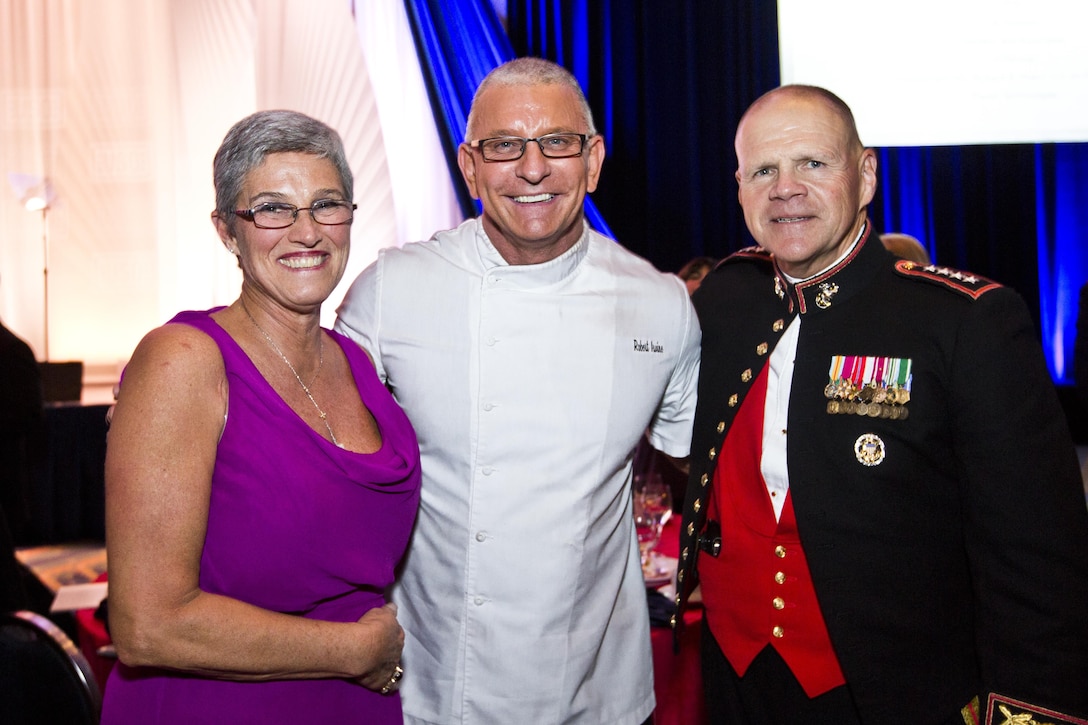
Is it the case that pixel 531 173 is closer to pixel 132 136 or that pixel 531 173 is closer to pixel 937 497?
pixel 937 497

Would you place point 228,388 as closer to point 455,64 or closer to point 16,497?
point 16,497

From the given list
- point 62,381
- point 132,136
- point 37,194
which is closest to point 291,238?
point 62,381

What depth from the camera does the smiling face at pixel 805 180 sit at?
75.2 inches

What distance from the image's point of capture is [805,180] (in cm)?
192

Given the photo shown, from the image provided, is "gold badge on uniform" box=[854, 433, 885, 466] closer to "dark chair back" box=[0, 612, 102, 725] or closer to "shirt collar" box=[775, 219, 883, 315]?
"shirt collar" box=[775, 219, 883, 315]

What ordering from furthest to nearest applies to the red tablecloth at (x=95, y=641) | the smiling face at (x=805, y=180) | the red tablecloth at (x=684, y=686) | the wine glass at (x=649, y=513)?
the wine glass at (x=649, y=513), the red tablecloth at (x=95, y=641), the red tablecloth at (x=684, y=686), the smiling face at (x=805, y=180)

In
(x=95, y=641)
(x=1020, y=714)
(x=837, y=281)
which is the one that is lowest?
(x=95, y=641)

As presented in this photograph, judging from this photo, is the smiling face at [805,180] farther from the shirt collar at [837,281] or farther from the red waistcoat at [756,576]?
the red waistcoat at [756,576]

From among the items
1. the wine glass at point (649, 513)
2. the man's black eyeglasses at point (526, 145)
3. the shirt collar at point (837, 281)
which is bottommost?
the wine glass at point (649, 513)

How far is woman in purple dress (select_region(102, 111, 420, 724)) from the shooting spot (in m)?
1.38

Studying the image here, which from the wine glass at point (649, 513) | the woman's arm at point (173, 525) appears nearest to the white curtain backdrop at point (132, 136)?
the wine glass at point (649, 513)

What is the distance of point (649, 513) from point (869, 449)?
3.54ft

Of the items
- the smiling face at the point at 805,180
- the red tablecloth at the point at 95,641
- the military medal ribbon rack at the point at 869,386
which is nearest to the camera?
the military medal ribbon rack at the point at 869,386

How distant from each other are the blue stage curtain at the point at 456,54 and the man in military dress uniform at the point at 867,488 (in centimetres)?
408
